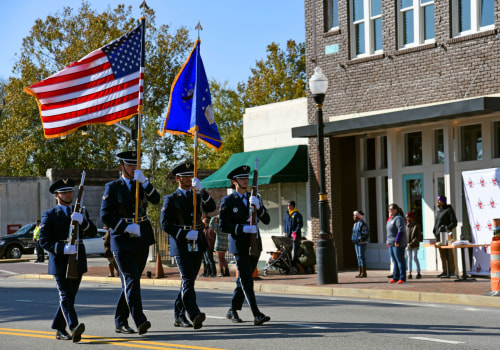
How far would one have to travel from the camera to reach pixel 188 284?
10.6m

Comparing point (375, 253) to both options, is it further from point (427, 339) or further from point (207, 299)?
point (427, 339)


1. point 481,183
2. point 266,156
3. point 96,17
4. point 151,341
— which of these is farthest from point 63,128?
point 96,17

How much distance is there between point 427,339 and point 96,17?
42.0m

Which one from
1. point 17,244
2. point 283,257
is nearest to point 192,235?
point 283,257

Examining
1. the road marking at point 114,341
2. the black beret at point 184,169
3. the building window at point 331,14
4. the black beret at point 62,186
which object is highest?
the building window at point 331,14

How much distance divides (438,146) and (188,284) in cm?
1205

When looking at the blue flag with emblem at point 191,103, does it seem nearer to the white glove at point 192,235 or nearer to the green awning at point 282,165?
the white glove at point 192,235

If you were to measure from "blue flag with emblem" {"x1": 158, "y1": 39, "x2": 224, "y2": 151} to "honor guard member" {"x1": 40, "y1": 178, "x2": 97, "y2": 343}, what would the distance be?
3.14m

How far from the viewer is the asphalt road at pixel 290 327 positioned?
941 centimetres

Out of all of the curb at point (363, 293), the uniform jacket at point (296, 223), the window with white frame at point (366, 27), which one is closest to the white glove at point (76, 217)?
the curb at point (363, 293)

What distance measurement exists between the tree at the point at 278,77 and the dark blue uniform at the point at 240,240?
38657 mm

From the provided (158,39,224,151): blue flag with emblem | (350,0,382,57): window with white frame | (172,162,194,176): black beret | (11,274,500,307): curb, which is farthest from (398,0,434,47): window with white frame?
(172,162,194,176): black beret

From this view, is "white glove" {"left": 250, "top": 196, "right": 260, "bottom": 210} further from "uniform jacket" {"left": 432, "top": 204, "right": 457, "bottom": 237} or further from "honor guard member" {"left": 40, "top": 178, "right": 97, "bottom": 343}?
"uniform jacket" {"left": 432, "top": 204, "right": 457, "bottom": 237}

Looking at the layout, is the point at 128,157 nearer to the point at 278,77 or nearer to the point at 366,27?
the point at 366,27
